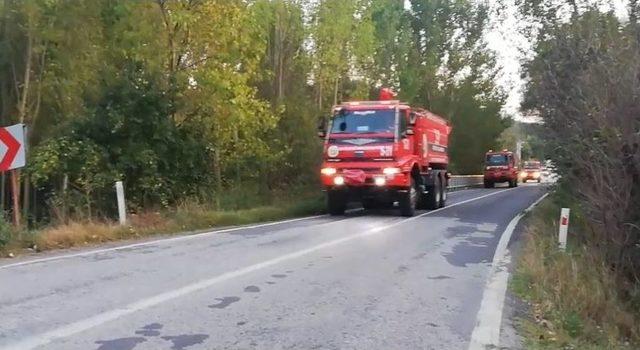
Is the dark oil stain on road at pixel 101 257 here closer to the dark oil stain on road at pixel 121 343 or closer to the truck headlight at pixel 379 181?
the dark oil stain on road at pixel 121 343

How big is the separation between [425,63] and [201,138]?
97.9 feet

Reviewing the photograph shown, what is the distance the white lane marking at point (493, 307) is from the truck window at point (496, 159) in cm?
3806

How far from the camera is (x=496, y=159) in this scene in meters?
50.4

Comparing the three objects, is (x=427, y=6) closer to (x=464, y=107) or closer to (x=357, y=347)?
(x=464, y=107)

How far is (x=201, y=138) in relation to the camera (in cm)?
2305

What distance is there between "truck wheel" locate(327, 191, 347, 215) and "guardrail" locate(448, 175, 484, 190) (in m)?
21.0

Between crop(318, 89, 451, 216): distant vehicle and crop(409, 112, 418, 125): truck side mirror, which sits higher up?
crop(409, 112, 418, 125): truck side mirror

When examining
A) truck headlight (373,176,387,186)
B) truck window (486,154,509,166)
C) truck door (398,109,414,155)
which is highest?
truck door (398,109,414,155)

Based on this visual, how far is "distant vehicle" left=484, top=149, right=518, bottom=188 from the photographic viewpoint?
164 ft

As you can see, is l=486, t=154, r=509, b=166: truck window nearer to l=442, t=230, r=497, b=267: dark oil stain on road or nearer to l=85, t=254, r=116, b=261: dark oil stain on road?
l=442, t=230, r=497, b=267: dark oil stain on road

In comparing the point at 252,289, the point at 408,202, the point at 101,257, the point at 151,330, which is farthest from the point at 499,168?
the point at 151,330

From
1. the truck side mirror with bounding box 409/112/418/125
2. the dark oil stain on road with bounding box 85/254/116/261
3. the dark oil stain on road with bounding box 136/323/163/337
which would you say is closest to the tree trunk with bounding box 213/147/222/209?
the truck side mirror with bounding box 409/112/418/125

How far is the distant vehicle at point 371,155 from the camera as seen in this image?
19.5 meters

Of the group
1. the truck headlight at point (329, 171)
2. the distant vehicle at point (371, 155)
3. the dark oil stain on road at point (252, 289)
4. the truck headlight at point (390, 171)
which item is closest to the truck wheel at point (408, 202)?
the distant vehicle at point (371, 155)
